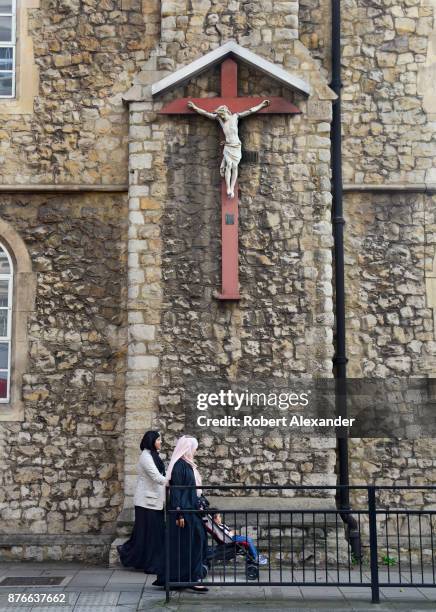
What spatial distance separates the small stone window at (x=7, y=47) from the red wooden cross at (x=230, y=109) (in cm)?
223

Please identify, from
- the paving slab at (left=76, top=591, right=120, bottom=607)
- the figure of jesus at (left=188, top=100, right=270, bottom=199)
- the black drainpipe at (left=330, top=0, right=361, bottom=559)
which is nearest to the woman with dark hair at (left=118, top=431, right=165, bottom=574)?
the paving slab at (left=76, top=591, right=120, bottom=607)

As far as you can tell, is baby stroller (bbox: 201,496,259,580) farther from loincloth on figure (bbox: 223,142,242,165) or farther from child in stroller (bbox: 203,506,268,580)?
loincloth on figure (bbox: 223,142,242,165)

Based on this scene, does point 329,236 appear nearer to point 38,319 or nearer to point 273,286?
point 273,286

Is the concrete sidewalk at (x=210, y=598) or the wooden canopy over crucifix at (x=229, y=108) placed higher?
the wooden canopy over crucifix at (x=229, y=108)

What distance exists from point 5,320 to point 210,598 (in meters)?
4.69

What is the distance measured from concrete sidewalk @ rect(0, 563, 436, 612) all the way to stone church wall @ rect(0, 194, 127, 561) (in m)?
1.47

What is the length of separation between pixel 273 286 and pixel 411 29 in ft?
13.4

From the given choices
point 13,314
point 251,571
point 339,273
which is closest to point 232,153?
point 339,273

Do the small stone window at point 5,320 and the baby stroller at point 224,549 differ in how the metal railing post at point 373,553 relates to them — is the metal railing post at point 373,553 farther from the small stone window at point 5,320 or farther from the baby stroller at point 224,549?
the small stone window at point 5,320

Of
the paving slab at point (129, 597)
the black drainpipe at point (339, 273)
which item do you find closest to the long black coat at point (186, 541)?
the paving slab at point (129, 597)

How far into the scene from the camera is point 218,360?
10.4 m

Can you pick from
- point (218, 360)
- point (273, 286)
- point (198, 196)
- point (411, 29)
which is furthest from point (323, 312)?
point (411, 29)

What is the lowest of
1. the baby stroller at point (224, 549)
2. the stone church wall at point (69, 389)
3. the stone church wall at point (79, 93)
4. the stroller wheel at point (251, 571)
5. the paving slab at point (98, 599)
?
the paving slab at point (98, 599)

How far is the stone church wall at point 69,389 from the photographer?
10.6 metres
